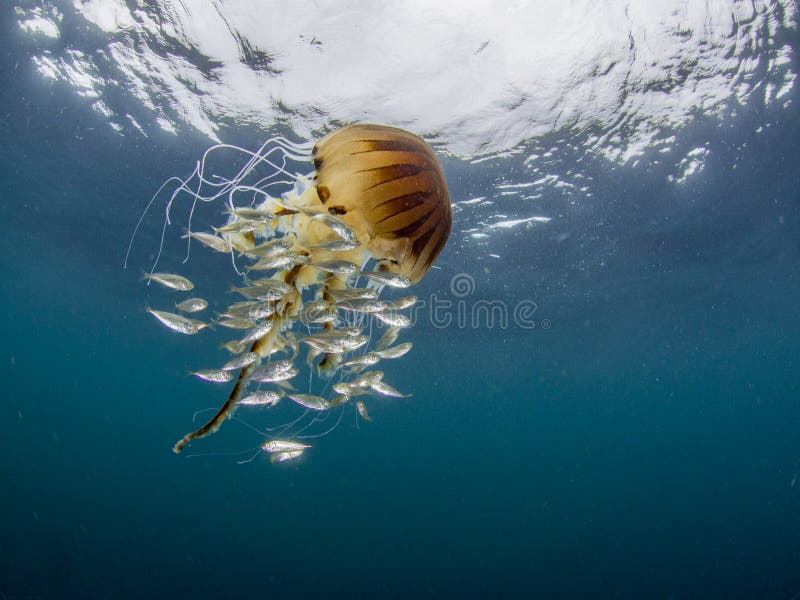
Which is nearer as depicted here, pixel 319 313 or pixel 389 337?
pixel 319 313

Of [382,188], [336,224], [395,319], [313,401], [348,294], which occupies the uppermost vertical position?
[382,188]

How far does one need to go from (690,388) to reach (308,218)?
181 feet

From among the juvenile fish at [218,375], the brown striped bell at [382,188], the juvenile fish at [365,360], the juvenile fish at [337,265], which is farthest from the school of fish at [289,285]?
the juvenile fish at [365,360]

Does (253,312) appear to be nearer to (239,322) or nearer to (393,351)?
(239,322)

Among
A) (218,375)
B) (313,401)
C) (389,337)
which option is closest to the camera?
(218,375)

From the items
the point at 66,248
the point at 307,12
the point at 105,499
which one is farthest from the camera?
the point at 105,499

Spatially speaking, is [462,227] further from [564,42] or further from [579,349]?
[579,349]

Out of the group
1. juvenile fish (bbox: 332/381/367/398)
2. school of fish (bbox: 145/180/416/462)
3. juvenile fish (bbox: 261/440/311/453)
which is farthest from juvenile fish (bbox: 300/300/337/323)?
juvenile fish (bbox: 261/440/311/453)

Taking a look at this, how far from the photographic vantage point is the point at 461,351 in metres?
30.1

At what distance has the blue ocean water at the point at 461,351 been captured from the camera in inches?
431

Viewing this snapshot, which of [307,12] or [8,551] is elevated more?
[307,12]

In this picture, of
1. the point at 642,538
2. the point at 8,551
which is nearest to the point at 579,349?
the point at 642,538

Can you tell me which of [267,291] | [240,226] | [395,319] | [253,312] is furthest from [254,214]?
[395,319]

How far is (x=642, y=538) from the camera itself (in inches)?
1500
